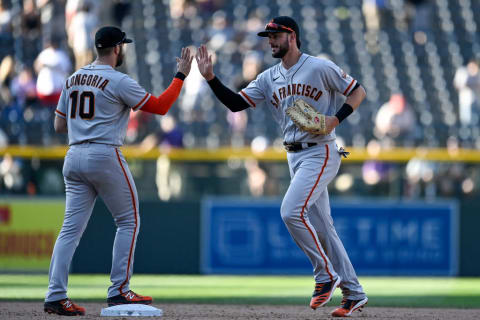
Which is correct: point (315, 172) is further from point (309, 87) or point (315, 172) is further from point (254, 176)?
point (254, 176)

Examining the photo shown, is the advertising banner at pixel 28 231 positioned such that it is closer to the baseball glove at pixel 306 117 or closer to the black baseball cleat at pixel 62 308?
the black baseball cleat at pixel 62 308

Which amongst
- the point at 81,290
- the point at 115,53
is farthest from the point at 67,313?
the point at 81,290

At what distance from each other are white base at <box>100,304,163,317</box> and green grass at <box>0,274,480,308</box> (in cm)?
172

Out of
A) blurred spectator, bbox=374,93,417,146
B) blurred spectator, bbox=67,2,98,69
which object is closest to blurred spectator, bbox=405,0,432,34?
blurred spectator, bbox=374,93,417,146

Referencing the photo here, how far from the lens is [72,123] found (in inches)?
241

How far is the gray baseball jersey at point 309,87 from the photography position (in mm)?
6238

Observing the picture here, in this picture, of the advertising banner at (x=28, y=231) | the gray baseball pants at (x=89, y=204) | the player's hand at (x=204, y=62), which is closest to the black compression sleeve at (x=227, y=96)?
the player's hand at (x=204, y=62)

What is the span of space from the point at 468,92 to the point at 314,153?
845 centimetres

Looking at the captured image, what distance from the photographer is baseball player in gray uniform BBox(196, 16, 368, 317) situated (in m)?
6.12

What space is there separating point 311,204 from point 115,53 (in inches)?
65.2

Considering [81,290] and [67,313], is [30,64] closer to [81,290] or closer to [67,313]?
[81,290]

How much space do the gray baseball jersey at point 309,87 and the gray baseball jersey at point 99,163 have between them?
0.96m

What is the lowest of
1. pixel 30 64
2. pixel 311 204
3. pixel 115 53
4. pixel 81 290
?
pixel 81 290

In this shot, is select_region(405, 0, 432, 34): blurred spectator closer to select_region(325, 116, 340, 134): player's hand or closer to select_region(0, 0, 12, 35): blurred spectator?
select_region(0, 0, 12, 35): blurred spectator
